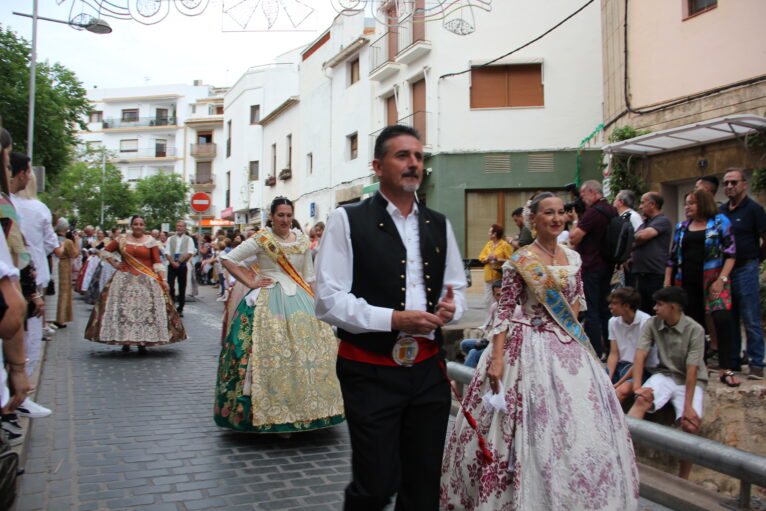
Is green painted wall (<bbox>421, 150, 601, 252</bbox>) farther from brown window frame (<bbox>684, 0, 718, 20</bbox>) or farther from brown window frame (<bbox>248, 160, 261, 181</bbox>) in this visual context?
brown window frame (<bbox>248, 160, 261, 181</bbox>)

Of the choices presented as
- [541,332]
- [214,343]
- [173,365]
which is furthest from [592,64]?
[541,332]

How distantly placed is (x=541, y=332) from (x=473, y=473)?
896mm

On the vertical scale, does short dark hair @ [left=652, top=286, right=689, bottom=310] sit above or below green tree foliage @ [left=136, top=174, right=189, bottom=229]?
below

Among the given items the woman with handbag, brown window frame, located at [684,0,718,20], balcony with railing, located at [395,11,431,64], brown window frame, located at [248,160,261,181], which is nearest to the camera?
the woman with handbag

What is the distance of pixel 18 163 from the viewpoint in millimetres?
4895

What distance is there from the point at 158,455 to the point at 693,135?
9.56m

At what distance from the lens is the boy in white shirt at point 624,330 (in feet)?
20.1

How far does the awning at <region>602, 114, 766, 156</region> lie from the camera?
31.7ft

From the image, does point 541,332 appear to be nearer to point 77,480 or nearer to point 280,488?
point 280,488

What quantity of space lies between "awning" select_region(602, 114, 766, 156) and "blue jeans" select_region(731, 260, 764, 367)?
3.99 m

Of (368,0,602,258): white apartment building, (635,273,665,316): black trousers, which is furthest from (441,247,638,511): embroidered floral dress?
(368,0,602,258): white apartment building

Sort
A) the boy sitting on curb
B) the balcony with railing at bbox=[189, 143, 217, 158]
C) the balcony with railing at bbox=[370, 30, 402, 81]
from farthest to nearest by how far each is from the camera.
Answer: the balcony with railing at bbox=[189, 143, 217, 158] → the balcony with railing at bbox=[370, 30, 402, 81] → the boy sitting on curb

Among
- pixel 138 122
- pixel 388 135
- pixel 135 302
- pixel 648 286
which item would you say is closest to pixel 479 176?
pixel 135 302

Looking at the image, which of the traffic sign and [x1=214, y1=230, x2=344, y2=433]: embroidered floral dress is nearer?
[x1=214, y1=230, x2=344, y2=433]: embroidered floral dress
